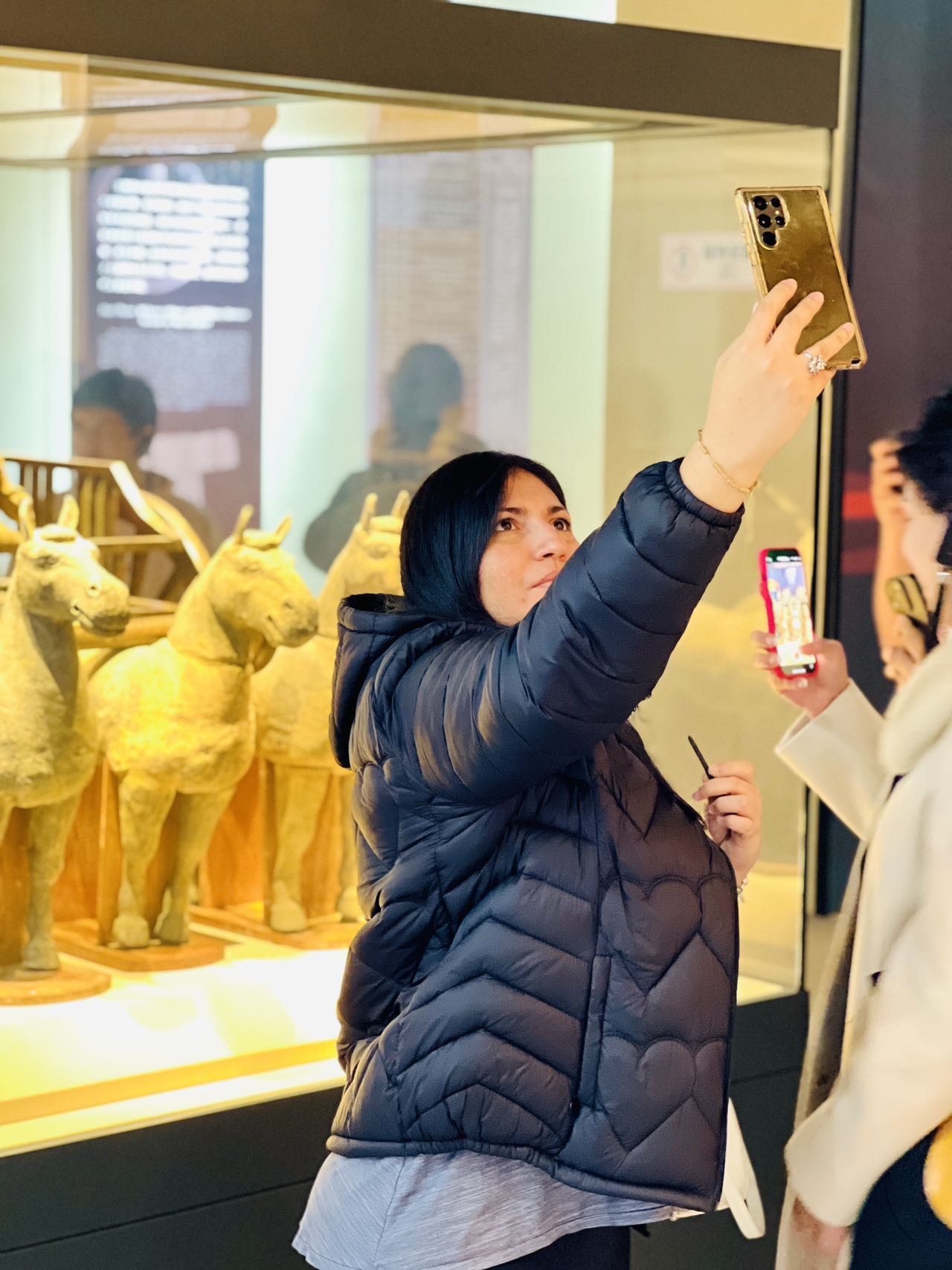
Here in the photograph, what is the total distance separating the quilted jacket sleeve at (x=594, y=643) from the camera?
1.11 metres

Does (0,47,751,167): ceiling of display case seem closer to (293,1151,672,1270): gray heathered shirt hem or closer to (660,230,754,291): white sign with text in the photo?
(660,230,754,291): white sign with text

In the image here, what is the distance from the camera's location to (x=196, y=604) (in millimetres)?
2342

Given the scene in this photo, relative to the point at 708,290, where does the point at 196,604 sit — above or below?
below

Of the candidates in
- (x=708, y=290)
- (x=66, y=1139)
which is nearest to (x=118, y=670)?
(x=66, y=1139)

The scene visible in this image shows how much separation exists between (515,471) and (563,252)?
1.31 meters

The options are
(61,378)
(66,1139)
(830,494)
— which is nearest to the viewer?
(66,1139)

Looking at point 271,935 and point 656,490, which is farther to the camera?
point 271,935

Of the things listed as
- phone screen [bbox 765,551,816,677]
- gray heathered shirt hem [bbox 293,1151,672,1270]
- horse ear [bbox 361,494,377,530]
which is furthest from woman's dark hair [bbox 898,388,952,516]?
horse ear [bbox 361,494,377,530]

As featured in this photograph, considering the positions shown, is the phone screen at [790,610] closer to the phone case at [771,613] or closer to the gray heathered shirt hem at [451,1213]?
the phone case at [771,613]

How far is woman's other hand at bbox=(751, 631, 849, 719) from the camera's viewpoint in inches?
81.4

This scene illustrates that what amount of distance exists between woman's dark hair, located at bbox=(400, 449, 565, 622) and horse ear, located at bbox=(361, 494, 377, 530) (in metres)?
1.02

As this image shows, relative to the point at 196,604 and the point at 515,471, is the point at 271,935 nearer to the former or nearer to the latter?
the point at 196,604

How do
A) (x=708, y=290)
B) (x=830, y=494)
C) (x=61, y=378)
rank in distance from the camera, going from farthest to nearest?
(x=830, y=494) → (x=708, y=290) → (x=61, y=378)

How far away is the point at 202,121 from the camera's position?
7.21 ft
